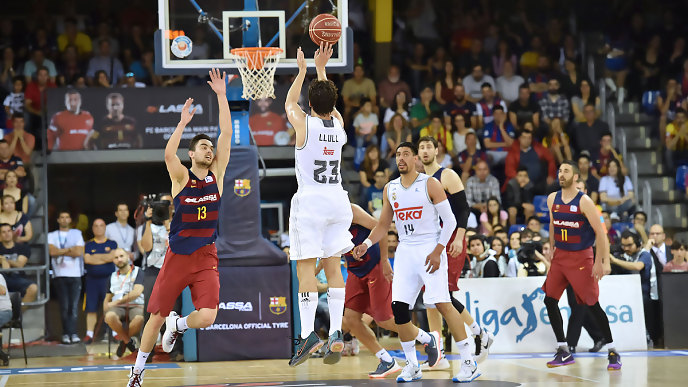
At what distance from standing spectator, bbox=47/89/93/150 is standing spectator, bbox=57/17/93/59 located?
2.27 m

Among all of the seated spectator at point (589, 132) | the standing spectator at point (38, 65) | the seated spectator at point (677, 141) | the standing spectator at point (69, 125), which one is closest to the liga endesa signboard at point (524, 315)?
the seated spectator at point (589, 132)

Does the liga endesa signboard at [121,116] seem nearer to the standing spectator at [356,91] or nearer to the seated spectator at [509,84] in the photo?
the standing spectator at [356,91]

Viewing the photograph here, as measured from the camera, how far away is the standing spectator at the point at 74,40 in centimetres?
1917

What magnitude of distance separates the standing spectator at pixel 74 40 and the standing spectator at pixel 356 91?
4940mm

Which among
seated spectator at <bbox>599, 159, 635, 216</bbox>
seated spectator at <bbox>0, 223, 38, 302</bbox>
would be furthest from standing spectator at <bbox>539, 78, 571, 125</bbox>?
seated spectator at <bbox>0, 223, 38, 302</bbox>

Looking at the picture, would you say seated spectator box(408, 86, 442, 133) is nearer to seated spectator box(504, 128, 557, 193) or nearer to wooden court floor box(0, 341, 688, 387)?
seated spectator box(504, 128, 557, 193)

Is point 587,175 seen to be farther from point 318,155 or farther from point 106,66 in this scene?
point 318,155

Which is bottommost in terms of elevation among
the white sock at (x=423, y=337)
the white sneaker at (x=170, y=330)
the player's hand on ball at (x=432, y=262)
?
the white sock at (x=423, y=337)

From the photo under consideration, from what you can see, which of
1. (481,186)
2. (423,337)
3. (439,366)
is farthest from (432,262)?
(481,186)

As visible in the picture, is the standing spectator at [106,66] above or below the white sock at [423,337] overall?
above

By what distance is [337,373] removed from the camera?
35.2 feet

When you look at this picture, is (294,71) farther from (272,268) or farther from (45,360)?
(45,360)

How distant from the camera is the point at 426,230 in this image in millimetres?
9609

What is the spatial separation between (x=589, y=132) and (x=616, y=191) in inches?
63.2
